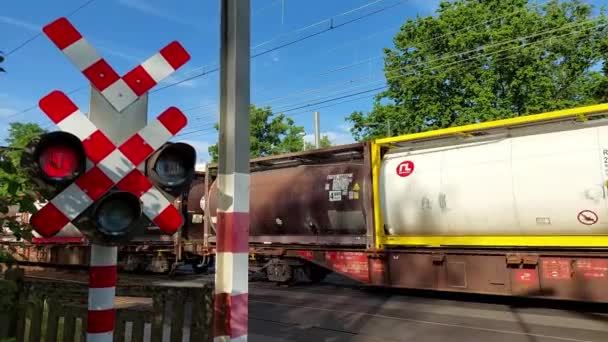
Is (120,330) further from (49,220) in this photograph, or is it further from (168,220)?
(49,220)

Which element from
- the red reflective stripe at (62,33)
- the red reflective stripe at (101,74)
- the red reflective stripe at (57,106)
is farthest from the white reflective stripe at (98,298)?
the red reflective stripe at (62,33)

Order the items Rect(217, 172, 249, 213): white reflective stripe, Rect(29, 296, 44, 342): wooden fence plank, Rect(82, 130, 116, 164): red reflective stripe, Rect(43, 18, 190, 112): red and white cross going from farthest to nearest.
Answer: Rect(29, 296, 44, 342): wooden fence plank, Rect(217, 172, 249, 213): white reflective stripe, Rect(43, 18, 190, 112): red and white cross, Rect(82, 130, 116, 164): red reflective stripe

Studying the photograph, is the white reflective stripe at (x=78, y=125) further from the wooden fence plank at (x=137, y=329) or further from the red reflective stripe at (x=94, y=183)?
the wooden fence plank at (x=137, y=329)

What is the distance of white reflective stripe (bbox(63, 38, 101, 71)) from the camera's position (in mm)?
2549

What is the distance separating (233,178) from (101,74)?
38.9 inches

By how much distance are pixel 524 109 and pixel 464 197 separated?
18.4 meters

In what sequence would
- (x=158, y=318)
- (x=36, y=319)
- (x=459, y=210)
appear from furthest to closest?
(x=459, y=210), (x=36, y=319), (x=158, y=318)

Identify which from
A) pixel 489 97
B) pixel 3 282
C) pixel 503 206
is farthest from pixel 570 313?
pixel 489 97

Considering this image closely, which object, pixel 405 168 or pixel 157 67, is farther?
pixel 405 168

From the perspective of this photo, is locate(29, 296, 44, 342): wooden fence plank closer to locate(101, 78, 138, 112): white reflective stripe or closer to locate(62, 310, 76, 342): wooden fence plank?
locate(62, 310, 76, 342): wooden fence plank

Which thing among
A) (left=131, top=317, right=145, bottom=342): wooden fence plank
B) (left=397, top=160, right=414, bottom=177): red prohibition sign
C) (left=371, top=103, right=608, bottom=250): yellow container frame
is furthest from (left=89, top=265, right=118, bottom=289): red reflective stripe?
(left=397, top=160, right=414, bottom=177): red prohibition sign

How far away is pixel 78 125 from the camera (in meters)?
2.46

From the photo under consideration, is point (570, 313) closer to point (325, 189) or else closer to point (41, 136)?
point (325, 189)

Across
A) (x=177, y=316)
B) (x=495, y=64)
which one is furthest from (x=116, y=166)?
(x=495, y=64)
